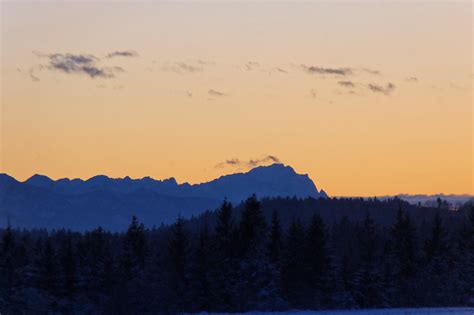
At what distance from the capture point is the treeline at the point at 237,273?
4240 inches

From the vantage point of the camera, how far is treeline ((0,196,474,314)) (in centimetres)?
10769

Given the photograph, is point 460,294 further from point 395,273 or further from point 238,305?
point 238,305

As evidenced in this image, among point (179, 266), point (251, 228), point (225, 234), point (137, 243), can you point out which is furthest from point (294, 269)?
point (137, 243)

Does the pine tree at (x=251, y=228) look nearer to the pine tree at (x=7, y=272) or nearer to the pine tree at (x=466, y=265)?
the pine tree at (x=7, y=272)

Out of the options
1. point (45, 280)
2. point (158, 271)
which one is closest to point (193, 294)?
point (158, 271)

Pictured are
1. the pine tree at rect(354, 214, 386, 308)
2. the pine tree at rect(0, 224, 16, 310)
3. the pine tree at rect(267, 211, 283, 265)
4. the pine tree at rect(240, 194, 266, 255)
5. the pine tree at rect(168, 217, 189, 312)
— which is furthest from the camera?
the pine tree at rect(267, 211, 283, 265)

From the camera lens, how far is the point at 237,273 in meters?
112

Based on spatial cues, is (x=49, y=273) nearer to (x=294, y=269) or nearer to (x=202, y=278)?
(x=202, y=278)

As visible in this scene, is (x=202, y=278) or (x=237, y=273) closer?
(x=202, y=278)

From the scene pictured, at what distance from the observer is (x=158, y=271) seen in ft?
364

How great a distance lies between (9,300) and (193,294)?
18.8 m

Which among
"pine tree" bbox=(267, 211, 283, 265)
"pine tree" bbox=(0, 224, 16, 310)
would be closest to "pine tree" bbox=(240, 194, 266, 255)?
"pine tree" bbox=(267, 211, 283, 265)

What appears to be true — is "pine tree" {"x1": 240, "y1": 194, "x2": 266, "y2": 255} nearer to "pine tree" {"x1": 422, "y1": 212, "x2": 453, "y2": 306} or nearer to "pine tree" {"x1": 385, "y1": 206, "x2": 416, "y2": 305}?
"pine tree" {"x1": 385, "y1": 206, "x2": 416, "y2": 305}

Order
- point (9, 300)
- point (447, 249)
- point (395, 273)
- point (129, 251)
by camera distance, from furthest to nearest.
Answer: point (447, 249), point (395, 273), point (129, 251), point (9, 300)
